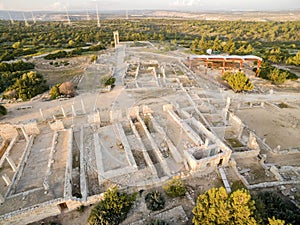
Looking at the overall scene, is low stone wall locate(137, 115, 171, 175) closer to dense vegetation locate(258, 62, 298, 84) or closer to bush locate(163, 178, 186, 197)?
bush locate(163, 178, 186, 197)

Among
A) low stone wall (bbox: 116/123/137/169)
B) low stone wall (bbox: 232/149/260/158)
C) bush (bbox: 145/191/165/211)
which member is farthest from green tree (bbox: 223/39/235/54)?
bush (bbox: 145/191/165/211)

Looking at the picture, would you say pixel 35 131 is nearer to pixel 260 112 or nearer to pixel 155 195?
pixel 155 195

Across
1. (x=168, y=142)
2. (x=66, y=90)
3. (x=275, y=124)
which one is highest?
(x=168, y=142)

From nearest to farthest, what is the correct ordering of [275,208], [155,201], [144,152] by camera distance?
[275,208]
[155,201]
[144,152]

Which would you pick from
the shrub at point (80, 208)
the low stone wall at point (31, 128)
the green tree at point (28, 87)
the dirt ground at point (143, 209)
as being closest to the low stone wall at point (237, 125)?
the dirt ground at point (143, 209)

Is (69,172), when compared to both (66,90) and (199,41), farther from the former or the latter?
(199,41)

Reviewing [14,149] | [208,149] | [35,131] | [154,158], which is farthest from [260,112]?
[14,149]

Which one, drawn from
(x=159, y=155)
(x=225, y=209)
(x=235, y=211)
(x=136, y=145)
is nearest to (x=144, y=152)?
(x=159, y=155)
